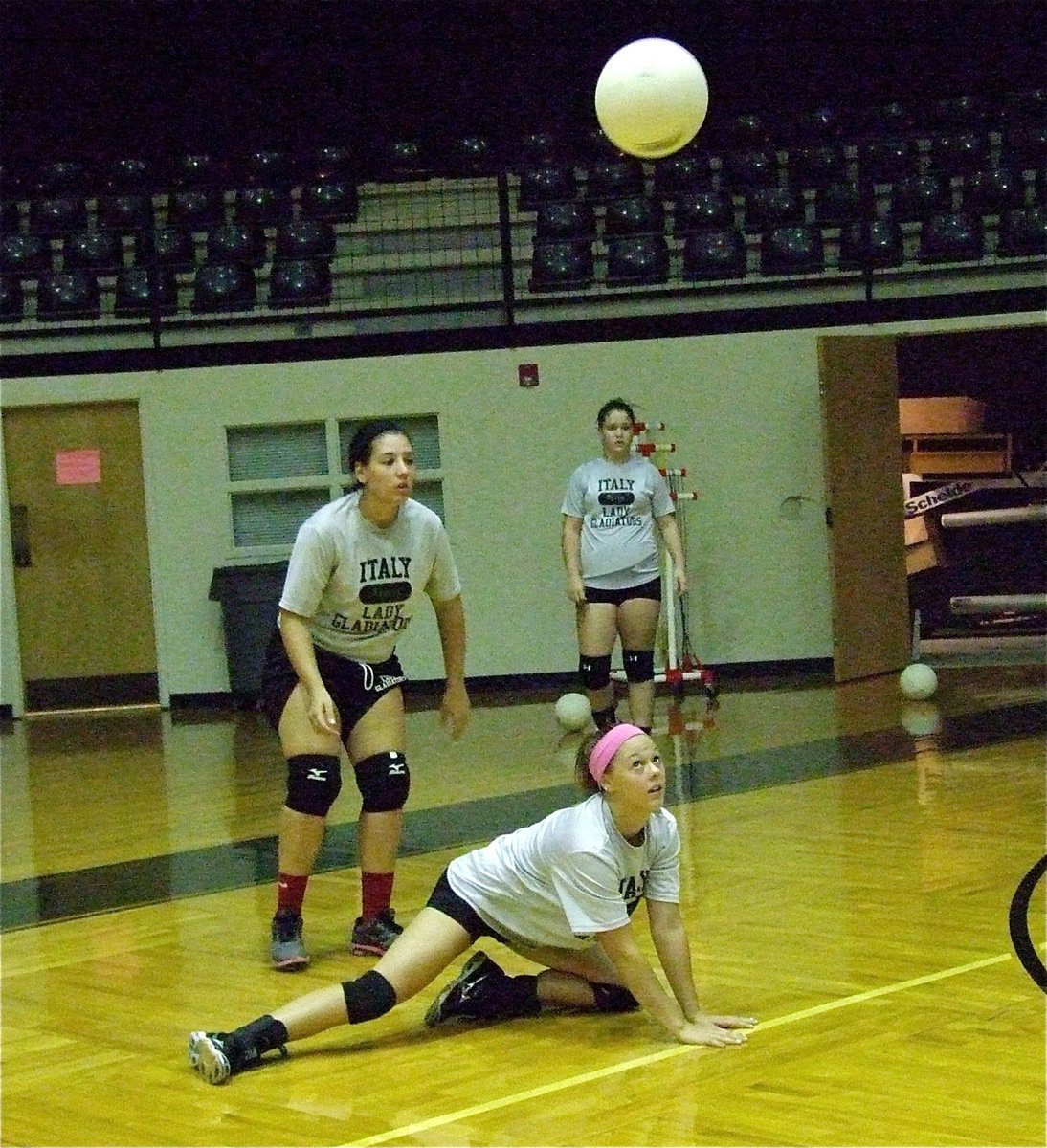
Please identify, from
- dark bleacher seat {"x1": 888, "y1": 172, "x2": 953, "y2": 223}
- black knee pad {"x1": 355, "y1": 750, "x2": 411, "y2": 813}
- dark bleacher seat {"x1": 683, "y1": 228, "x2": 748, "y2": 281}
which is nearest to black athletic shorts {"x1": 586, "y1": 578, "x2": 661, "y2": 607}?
black knee pad {"x1": 355, "y1": 750, "x2": 411, "y2": 813}

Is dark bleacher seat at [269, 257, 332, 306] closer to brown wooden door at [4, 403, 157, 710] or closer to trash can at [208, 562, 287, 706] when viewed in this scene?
brown wooden door at [4, 403, 157, 710]

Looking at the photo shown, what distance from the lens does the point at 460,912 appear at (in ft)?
14.9

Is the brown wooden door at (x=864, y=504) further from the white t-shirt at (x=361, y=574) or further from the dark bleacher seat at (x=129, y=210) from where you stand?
the white t-shirt at (x=361, y=574)

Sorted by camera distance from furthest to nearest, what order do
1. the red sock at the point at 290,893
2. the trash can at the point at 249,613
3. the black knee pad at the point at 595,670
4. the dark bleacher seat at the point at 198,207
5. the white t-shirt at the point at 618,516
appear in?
1. the dark bleacher seat at the point at 198,207
2. the trash can at the point at 249,613
3. the black knee pad at the point at 595,670
4. the white t-shirt at the point at 618,516
5. the red sock at the point at 290,893

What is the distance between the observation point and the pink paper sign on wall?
13891mm

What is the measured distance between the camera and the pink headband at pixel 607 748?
4.32 m

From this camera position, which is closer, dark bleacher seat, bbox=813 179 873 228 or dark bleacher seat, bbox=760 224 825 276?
dark bleacher seat, bbox=760 224 825 276

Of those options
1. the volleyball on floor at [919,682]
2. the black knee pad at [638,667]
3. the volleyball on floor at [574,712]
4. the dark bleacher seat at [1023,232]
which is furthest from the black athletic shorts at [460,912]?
the dark bleacher seat at [1023,232]

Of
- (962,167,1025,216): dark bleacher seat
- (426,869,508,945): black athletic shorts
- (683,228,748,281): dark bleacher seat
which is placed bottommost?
(426,869,508,945): black athletic shorts

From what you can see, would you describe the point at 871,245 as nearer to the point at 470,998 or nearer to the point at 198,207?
the point at 198,207

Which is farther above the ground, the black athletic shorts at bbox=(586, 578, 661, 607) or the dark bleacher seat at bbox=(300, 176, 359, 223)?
the dark bleacher seat at bbox=(300, 176, 359, 223)

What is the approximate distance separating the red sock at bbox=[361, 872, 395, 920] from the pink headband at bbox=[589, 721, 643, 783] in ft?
4.63

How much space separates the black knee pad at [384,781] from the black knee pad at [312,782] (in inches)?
3.9

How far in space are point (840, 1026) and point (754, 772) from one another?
14.6ft
